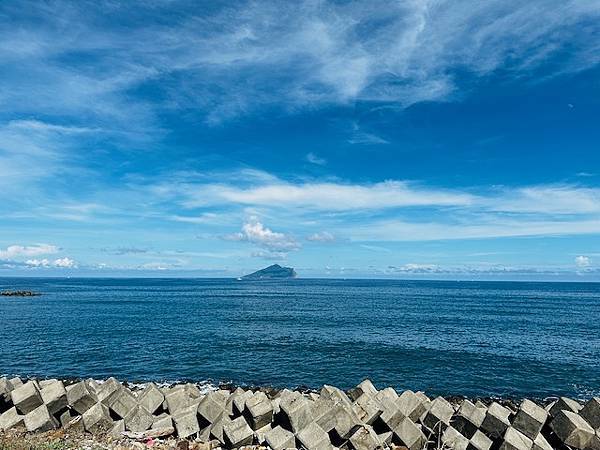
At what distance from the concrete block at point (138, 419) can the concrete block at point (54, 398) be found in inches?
111

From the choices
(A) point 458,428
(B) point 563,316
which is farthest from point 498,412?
(B) point 563,316

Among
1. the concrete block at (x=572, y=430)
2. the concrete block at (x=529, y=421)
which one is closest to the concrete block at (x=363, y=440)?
the concrete block at (x=529, y=421)

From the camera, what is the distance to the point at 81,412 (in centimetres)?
1875

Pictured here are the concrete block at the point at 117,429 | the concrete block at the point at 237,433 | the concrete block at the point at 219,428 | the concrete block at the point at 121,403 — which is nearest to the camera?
the concrete block at the point at 237,433

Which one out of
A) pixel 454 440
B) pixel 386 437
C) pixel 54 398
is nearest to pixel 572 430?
pixel 454 440

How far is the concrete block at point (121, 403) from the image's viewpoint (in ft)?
60.6

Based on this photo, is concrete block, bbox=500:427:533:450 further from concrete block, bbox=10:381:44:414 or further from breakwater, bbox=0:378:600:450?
concrete block, bbox=10:381:44:414

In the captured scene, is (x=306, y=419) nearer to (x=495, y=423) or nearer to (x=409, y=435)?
(x=409, y=435)

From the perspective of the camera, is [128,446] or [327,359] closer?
[128,446]

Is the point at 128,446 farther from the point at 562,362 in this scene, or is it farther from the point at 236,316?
the point at 236,316

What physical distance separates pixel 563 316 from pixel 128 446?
86477mm

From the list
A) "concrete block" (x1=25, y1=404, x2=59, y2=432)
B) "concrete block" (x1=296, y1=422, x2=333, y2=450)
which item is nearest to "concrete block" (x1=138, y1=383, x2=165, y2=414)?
"concrete block" (x1=25, y1=404, x2=59, y2=432)

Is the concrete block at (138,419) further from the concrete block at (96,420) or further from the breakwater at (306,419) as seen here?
the concrete block at (96,420)

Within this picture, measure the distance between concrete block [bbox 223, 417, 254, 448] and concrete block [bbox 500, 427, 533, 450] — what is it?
27.2 feet
